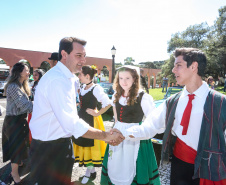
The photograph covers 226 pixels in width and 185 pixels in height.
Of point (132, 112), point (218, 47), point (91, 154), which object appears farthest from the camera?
point (218, 47)

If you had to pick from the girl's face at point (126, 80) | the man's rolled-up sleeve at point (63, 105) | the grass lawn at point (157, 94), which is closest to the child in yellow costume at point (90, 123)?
the girl's face at point (126, 80)

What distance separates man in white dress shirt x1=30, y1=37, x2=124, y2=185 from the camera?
5.75 ft

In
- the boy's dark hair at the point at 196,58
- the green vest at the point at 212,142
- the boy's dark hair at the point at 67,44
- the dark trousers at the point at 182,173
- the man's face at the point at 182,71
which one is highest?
the boy's dark hair at the point at 67,44

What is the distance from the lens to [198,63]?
1794 mm

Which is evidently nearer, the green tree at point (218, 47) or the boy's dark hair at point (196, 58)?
the boy's dark hair at point (196, 58)

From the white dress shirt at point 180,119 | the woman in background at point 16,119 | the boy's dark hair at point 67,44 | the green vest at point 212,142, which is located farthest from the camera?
the woman in background at point 16,119

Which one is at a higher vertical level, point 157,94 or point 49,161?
point 49,161

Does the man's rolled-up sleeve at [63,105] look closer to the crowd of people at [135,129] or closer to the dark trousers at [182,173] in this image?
the crowd of people at [135,129]

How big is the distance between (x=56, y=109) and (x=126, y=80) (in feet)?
4.09

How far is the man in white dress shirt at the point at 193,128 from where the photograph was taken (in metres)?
1.56

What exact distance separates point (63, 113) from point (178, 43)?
117 feet

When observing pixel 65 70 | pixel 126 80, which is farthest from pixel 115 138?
pixel 65 70

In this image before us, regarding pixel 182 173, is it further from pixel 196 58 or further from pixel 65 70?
pixel 65 70

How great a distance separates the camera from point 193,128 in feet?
5.72
